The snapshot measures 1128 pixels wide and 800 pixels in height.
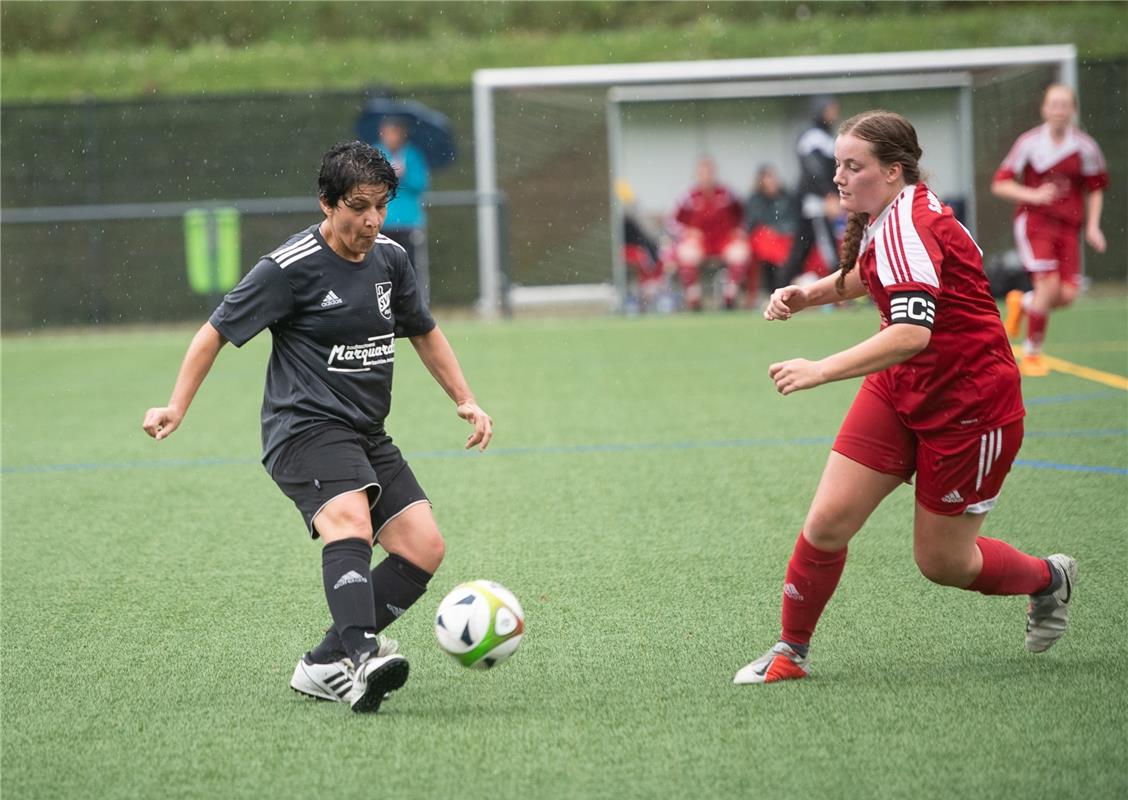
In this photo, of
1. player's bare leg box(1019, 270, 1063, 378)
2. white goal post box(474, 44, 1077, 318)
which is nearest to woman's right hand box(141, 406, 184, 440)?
player's bare leg box(1019, 270, 1063, 378)

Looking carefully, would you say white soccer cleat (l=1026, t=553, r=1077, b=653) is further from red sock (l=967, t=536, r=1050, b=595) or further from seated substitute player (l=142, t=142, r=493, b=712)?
seated substitute player (l=142, t=142, r=493, b=712)

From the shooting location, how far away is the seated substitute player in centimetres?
373

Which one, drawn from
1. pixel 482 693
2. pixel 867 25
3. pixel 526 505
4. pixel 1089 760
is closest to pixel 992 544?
pixel 1089 760

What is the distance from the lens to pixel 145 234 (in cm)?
→ 1677

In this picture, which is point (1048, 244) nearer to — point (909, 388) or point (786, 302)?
point (786, 302)

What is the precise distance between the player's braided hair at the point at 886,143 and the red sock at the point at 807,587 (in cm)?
84

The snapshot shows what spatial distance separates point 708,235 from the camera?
16.1 metres

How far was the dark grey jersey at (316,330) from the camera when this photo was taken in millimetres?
3801

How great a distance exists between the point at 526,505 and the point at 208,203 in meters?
11.6

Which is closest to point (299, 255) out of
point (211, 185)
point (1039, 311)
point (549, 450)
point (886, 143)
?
point (886, 143)

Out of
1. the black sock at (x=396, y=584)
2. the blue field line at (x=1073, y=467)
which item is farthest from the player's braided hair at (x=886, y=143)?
the blue field line at (x=1073, y=467)

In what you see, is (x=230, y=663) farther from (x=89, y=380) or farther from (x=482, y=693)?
(x=89, y=380)

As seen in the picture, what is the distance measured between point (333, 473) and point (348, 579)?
11.6 inches

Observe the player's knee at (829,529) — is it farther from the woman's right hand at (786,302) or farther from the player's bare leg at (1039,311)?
the player's bare leg at (1039,311)
